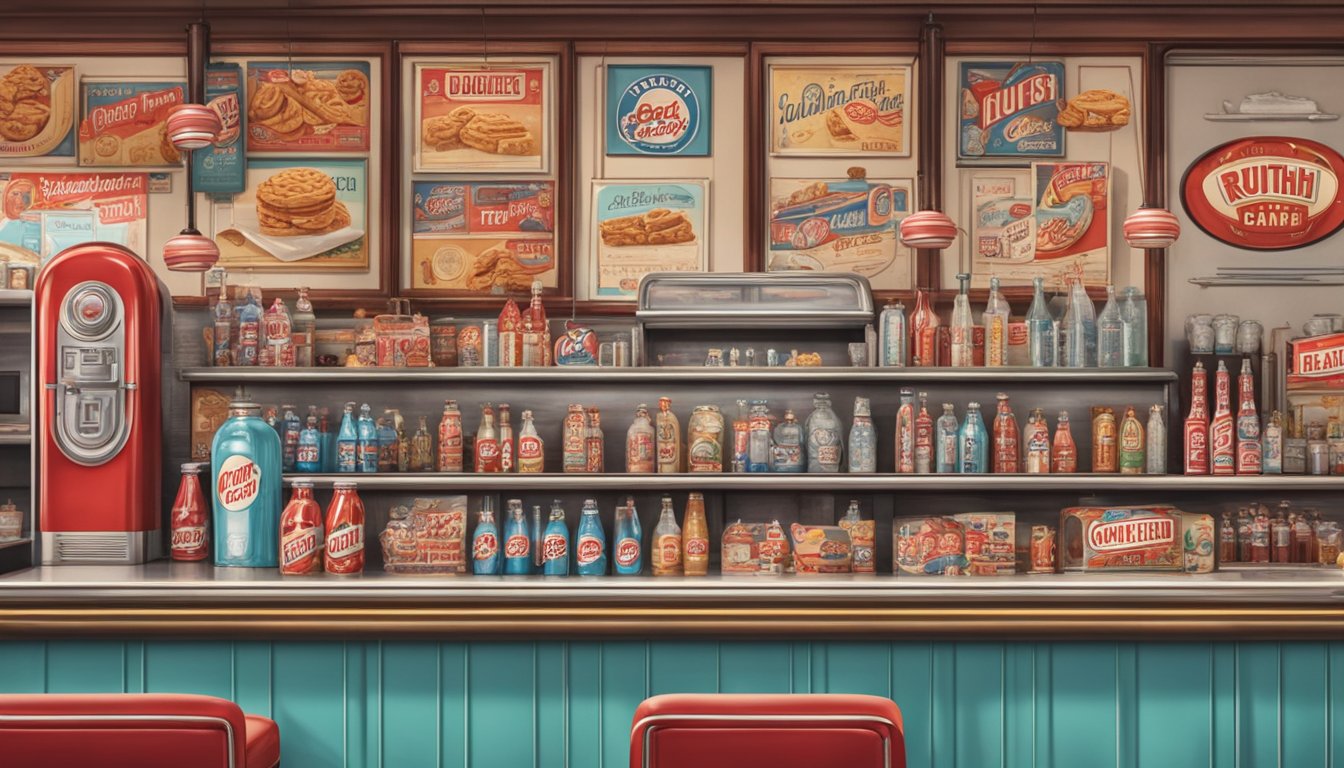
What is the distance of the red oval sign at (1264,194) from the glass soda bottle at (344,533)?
330 centimetres

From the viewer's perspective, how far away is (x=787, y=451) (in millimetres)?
3426

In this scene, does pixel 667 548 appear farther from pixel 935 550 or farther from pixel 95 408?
pixel 95 408

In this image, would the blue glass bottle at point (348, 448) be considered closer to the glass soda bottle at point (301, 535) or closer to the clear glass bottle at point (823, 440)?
the glass soda bottle at point (301, 535)

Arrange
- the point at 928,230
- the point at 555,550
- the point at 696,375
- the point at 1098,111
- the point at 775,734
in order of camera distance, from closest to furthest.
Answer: the point at 775,734 → the point at 555,550 → the point at 928,230 → the point at 696,375 → the point at 1098,111

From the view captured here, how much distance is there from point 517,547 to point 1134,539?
1.76 metres

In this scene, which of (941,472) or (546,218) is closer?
(941,472)

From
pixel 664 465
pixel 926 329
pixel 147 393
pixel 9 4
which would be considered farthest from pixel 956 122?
pixel 9 4

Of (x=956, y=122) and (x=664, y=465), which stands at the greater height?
(x=956, y=122)

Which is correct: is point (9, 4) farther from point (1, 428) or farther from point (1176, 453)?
point (1176, 453)

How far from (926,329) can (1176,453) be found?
46.4 inches

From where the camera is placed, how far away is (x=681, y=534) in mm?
3271

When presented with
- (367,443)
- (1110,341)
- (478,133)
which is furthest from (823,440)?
(478,133)

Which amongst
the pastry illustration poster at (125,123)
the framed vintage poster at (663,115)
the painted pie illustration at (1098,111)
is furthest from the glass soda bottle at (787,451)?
the pastry illustration poster at (125,123)

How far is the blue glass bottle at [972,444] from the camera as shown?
3.40m
